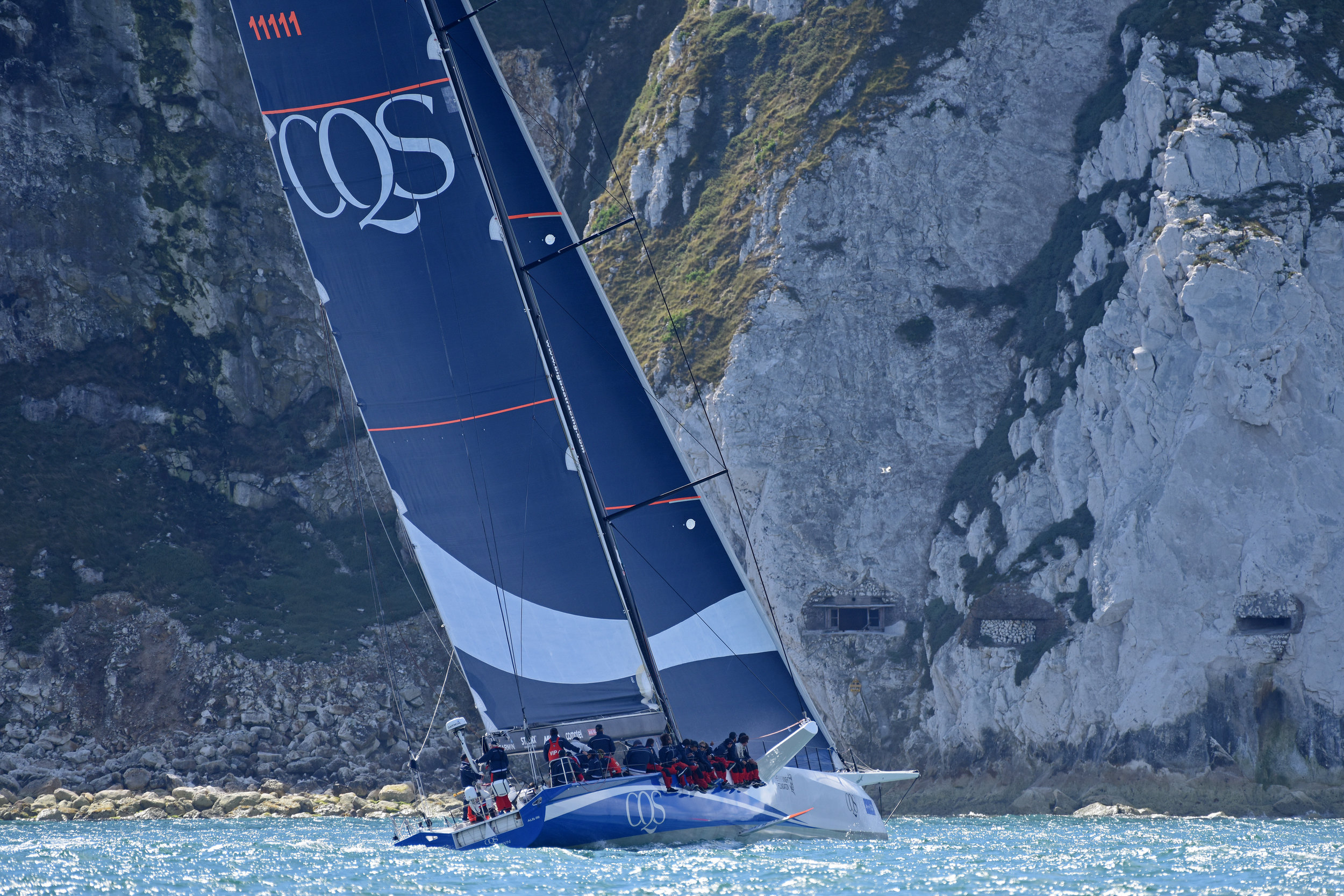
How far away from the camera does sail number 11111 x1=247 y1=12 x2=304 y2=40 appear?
17.2m

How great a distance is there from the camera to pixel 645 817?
52.9ft

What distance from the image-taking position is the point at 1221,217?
3372 cm

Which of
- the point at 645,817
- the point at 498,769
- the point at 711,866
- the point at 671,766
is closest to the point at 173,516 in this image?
the point at 498,769

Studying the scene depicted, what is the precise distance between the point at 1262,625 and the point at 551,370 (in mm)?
21471

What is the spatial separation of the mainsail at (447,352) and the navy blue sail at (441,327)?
2 cm

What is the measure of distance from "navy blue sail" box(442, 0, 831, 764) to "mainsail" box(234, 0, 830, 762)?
4.06 ft

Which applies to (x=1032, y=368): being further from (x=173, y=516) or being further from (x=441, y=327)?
(x=173, y=516)

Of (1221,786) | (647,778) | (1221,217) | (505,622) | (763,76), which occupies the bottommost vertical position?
(1221,786)

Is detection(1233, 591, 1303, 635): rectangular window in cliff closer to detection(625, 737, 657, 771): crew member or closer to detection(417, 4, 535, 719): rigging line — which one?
detection(625, 737, 657, 771): crew member

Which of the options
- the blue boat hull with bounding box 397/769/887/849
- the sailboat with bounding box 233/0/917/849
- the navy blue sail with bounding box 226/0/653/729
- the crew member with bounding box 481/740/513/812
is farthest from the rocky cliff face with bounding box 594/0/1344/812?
the crew member with bounding box 481/740/513/812

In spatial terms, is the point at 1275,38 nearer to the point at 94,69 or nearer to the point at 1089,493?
the point at 1089,493

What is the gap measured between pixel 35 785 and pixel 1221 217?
32.0 meters

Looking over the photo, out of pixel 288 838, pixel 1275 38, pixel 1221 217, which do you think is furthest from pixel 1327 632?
pixel 288 838

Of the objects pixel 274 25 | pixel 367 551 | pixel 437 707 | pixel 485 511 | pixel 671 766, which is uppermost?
pixel 274 25
